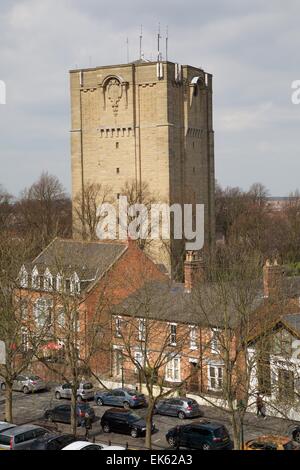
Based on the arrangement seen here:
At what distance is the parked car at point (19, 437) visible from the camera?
29.8m

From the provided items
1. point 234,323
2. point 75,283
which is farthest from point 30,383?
point 234,323

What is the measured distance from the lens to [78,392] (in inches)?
1624

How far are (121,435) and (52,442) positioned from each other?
5.88 m

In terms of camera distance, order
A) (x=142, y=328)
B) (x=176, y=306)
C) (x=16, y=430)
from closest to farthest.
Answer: (x=16, y=430) < (x=142, y=328) < (x=176, y=306)

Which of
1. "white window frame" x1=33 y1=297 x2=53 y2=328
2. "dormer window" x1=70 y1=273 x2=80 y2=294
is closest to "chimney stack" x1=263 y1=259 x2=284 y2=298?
"dormer window" x1=70 y1=273 x2=80 y2=294

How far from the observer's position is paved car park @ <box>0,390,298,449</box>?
3375 centimetres

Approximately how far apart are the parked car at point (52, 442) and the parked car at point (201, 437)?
4.68m

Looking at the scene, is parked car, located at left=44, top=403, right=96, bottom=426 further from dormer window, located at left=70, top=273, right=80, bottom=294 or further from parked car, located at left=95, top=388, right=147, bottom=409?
dormer window, located at left=70, top=273, right=80, bottom=294

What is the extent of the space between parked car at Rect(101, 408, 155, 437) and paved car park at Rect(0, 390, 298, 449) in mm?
267

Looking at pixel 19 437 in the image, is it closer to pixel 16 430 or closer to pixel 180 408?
pixel 16 430

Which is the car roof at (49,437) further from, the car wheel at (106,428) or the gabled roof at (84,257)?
the gabled roof at (84,257)

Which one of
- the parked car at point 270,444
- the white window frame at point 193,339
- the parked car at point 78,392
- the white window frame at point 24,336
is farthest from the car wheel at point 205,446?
the parked car at point 78,392

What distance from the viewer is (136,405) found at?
3862 cm
